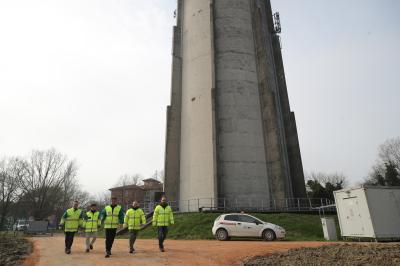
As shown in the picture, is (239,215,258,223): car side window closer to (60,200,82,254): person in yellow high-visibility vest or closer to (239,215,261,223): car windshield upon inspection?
(239,215,261,223): car windshield

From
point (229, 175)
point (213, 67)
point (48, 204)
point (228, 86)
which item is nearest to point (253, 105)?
point (228, 86)

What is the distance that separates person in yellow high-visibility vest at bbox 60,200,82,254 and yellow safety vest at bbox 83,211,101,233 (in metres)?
0.35

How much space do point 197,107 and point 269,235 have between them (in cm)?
1643

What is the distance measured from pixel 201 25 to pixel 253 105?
34.1 ft

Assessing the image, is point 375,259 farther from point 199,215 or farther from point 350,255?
point 199,215

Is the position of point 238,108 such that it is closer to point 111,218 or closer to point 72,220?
point 72,220

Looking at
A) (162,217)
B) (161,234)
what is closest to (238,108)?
(162,217)

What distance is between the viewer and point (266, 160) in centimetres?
2758

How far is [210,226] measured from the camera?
20.1 metres

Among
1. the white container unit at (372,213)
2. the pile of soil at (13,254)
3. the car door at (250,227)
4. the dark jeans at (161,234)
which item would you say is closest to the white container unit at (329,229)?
the white container unit at (372,213)

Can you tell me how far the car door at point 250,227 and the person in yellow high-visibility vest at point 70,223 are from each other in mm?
8059

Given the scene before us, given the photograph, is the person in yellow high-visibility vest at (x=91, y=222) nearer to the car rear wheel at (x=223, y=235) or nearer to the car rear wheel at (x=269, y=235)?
the car rear wheel at (x=223, y=235)

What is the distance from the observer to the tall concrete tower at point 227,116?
1052 inches

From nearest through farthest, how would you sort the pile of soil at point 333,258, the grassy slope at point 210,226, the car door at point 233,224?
the pile of soil at point 333,258, the car door at point 233,224, the grassy slope at point 210,226
